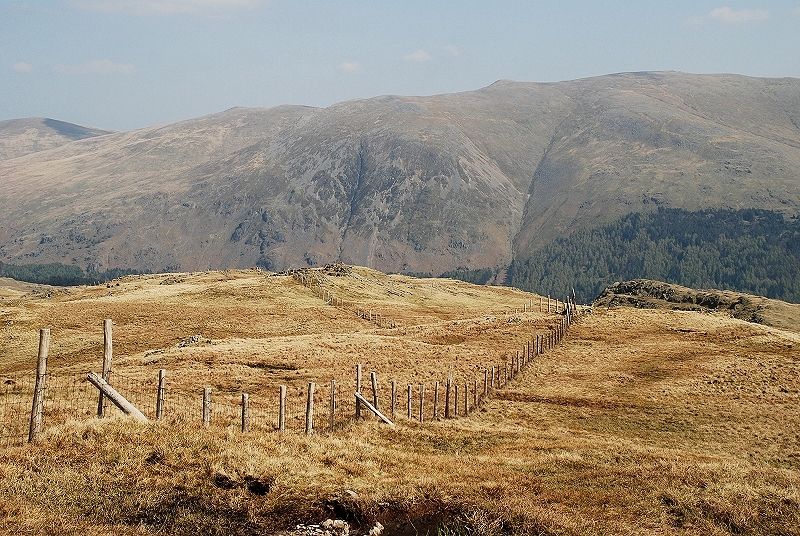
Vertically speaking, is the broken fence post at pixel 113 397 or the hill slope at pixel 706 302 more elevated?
the broken fence post at pixel 113 397

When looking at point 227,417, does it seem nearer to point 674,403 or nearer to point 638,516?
point 638,516

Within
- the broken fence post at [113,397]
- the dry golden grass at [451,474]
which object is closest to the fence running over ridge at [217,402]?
the broken fence post at [113,397]

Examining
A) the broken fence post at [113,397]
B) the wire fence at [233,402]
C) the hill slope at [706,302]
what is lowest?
the hill slope at [706,302]

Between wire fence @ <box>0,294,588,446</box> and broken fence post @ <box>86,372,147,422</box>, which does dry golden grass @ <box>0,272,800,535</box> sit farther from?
wire fence @ <box>0,294,588,446</box>

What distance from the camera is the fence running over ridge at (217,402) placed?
72.9ft

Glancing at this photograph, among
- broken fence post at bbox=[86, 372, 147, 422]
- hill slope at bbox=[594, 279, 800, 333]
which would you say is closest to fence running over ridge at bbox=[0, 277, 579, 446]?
broken fence post at bbox=[86, 372, 147, 422]

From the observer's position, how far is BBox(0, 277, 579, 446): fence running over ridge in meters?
22.2

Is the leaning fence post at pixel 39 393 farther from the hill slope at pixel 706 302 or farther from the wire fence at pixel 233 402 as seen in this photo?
the hill slope at pixel 706 302

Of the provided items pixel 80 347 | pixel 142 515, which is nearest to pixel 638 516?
pixel 142 515

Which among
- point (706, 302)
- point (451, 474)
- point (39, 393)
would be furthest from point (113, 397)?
point (706, 302)

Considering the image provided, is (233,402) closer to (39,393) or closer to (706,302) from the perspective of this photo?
(39,393)

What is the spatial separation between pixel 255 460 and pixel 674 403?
34.4 m

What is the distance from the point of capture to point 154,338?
6869cm

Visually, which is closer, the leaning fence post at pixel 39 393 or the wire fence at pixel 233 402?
the leaning fence post at pixel 39 393
